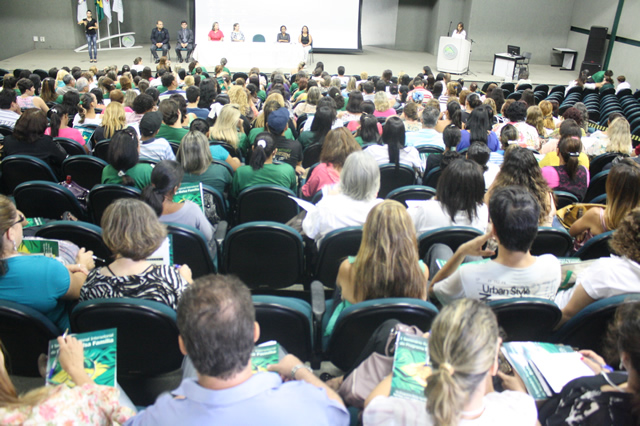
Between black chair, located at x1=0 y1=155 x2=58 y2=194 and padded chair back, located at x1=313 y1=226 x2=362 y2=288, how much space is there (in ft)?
7.86

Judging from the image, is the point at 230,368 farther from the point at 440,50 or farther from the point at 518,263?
the point at 440,50

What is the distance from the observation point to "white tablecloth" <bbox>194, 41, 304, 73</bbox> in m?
13.4

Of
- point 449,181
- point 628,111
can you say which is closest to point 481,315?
point 449,181

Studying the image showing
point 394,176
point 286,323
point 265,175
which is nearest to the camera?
point 286,323

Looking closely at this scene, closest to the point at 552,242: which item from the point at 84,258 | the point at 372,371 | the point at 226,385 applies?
the point at 372,371

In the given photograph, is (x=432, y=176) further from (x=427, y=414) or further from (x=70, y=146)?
(x=70, y=146)

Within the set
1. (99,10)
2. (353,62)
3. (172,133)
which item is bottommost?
(172,133)

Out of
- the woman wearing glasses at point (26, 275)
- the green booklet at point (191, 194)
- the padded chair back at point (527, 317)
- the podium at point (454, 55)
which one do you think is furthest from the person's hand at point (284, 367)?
the podium at point (454, 55)

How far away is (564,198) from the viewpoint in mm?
3586

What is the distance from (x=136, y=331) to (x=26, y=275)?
1.81ft

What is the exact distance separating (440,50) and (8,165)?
42.3 feet

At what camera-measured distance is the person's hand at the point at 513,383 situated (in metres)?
1.60

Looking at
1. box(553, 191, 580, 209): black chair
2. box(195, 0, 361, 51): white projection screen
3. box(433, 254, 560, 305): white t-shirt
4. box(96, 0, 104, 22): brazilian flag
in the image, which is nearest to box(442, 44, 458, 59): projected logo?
box(195, 0, 361, 51): white projection screen

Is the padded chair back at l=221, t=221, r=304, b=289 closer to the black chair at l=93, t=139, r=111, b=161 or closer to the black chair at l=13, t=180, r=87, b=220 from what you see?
the black chair at l=13, t=180, r=87, b=220
